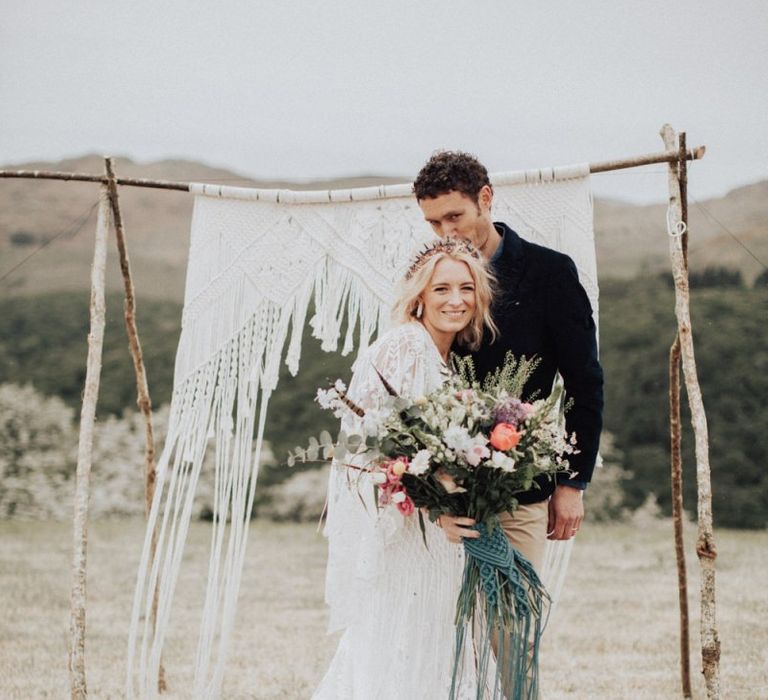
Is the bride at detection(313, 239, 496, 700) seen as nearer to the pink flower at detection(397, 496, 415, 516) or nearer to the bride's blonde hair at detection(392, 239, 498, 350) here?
the bride's blonde hair at detection(392, 239, 498, 350)

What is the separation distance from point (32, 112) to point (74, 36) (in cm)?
185

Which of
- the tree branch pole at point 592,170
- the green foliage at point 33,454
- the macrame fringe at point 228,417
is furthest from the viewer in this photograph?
the green foliage at point 33,454

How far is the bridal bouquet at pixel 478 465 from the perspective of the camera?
7.58ft

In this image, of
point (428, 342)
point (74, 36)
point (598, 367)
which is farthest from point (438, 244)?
point (74, 36)

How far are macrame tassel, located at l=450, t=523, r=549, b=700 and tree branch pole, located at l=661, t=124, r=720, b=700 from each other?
80 cm

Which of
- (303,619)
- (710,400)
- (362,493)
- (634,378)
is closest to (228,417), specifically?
(362,493)

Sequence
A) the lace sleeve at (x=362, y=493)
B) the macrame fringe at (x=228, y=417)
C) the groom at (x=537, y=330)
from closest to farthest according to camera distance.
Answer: the lace sleeve at (x=362, y=493), the groom at (x=537, y=330), the macrame fringe at (x=228, y=417)

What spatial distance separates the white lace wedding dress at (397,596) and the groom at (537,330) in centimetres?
23

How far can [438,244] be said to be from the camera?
2.68m

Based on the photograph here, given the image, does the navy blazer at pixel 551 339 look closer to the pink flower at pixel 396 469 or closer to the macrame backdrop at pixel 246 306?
the pink flower at pixel 396 469

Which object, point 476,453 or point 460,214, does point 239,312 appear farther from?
point 476,453

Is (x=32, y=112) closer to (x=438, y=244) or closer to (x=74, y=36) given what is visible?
(x=74, y=36)

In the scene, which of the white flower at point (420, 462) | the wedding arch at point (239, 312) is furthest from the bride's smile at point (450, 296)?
the wedding arch at point (239, 312)

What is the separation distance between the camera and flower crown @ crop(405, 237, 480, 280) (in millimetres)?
2648
